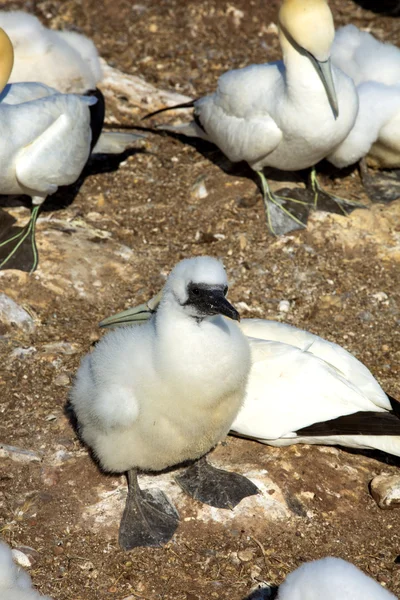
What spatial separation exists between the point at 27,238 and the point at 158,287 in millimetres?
889

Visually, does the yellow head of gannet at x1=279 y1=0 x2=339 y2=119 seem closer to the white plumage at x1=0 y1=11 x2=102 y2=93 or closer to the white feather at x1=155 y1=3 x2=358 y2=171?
the white feather at x1=155 y1=3 x2=358 y2=171

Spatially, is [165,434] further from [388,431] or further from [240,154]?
[240,154]

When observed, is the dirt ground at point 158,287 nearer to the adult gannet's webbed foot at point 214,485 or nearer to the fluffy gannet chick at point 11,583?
the adult gannet's webbed foot at point 214,485

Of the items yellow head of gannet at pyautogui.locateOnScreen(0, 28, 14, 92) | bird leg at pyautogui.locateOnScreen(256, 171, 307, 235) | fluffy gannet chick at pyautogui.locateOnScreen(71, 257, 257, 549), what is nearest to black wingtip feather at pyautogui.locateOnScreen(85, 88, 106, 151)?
yellow head of gannet at pyautogui.locateOnScreen(0, 28, 14, 92)

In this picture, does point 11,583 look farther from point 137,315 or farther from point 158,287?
point 158,287

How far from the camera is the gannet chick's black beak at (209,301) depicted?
11.9 ft

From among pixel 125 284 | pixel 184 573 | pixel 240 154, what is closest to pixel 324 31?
pixel 240 154

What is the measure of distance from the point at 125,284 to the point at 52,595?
2.33 meters

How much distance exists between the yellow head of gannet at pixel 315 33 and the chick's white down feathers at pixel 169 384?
95.4 inches

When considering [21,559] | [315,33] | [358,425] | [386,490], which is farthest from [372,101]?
[21,559]

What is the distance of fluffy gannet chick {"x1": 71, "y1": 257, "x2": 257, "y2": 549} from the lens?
3754mm

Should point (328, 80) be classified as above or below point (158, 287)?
above

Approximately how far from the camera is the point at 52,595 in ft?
11.9

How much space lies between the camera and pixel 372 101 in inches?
252
